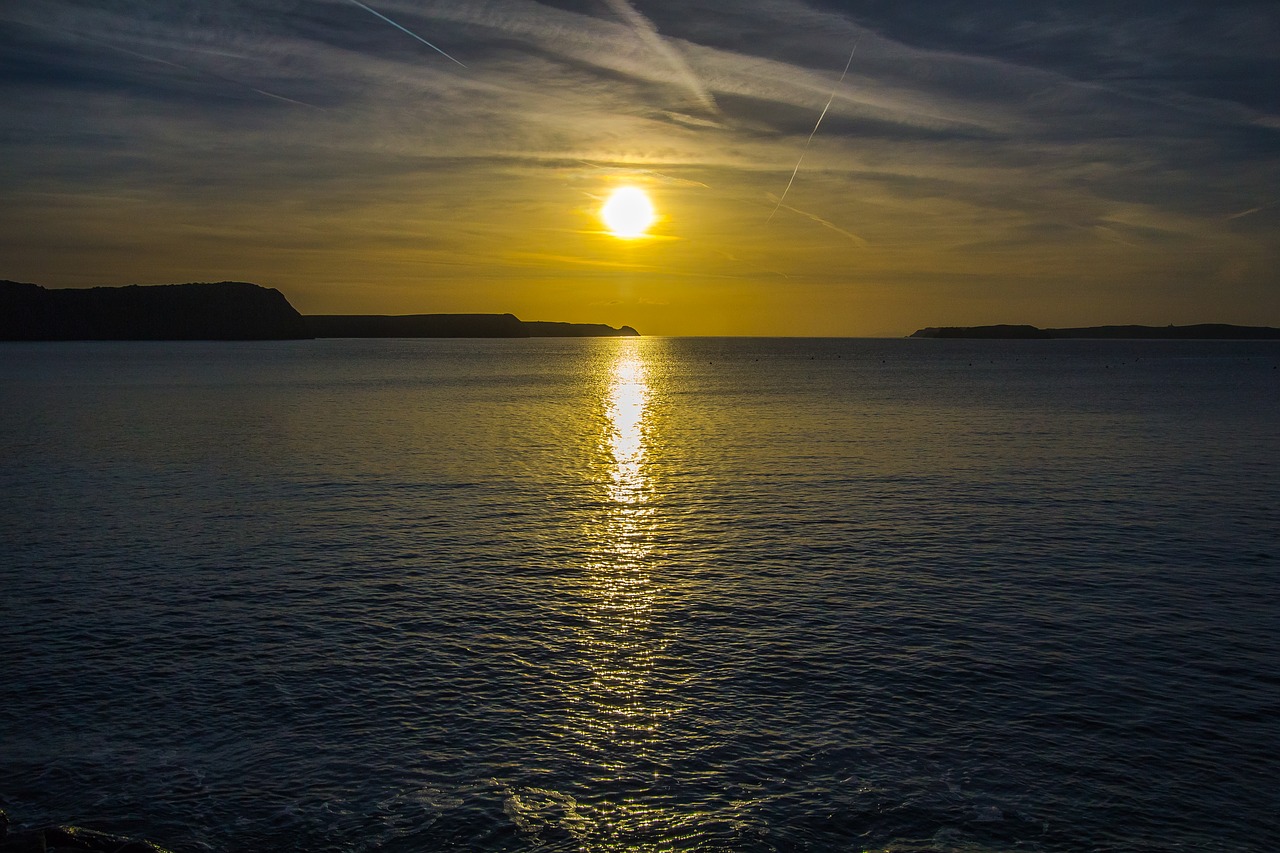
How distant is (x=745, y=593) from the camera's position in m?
32.1

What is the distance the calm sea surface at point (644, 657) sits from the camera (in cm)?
1791

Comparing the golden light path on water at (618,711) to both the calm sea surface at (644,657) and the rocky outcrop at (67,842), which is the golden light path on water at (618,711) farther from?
the rocky outcrop at (67,842)

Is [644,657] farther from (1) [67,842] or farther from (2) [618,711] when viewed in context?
(1) [67,842]

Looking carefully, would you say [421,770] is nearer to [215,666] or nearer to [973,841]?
[215,666]

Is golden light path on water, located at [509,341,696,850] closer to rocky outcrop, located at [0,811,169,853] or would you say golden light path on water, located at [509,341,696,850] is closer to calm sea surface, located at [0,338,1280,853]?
calm sea surface, located at [0,338,1280,853]

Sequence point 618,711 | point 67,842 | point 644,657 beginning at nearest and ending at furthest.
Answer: point 67,842, point 618,711, point 644,657

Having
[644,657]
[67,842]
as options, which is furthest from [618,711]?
[67,842]

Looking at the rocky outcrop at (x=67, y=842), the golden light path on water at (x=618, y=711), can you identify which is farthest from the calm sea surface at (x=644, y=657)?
the rocky outcrop at (x=67, y=842)

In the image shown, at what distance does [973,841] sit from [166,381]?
167 metres

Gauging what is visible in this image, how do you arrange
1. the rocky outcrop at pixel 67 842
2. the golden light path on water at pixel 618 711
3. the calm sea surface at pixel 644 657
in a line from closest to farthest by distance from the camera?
the rocky outcrop at pixel 67 842 → the golden light path on water at pixel 618 711 → the calm sea surface at pixel 644 657

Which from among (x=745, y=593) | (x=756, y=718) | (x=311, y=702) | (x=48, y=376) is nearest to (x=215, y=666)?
(x=311, y=702)

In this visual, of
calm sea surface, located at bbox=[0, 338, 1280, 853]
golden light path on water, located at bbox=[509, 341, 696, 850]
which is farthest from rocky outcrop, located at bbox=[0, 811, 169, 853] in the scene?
golden light path on water, located at bbox=[509, 341, 696, 850]

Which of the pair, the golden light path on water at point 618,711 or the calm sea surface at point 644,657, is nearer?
the golden light path on water at point 618,711

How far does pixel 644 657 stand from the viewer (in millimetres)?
26156
